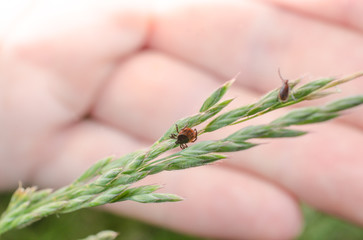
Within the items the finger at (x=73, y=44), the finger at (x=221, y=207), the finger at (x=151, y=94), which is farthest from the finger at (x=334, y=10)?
the finger at (x=221, y=207)

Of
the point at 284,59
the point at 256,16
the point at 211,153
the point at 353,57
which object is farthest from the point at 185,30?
the point at 211,153

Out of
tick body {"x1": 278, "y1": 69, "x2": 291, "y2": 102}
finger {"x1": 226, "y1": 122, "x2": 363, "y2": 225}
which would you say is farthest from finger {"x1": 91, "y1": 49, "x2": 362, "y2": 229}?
tick body {"x1": 278, "y1": 69, "x2": 291, "y2": 102}

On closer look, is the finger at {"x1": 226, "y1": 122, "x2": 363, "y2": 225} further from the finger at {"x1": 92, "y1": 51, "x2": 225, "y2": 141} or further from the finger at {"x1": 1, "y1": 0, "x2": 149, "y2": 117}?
the finger at {"x1": 1, "y1": 0, "x2": 149, "y2": 117}

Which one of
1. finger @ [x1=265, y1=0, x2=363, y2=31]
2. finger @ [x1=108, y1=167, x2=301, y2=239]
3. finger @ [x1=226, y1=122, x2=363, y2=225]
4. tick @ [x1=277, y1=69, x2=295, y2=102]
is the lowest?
tick @ [x1=277, y1=69, x2=295, y2=102]

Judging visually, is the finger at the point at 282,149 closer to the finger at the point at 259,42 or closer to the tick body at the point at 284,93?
the finger at the point at 259,42

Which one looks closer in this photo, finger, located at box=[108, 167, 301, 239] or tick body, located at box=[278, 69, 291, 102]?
tick body, located at box=[278, 69, 291, 102]

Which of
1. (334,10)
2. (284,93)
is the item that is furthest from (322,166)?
(284,93)

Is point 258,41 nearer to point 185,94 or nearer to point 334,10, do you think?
point 334,10

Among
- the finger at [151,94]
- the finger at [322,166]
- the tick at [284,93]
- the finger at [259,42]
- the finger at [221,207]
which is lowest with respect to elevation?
the tick at [284,93]
